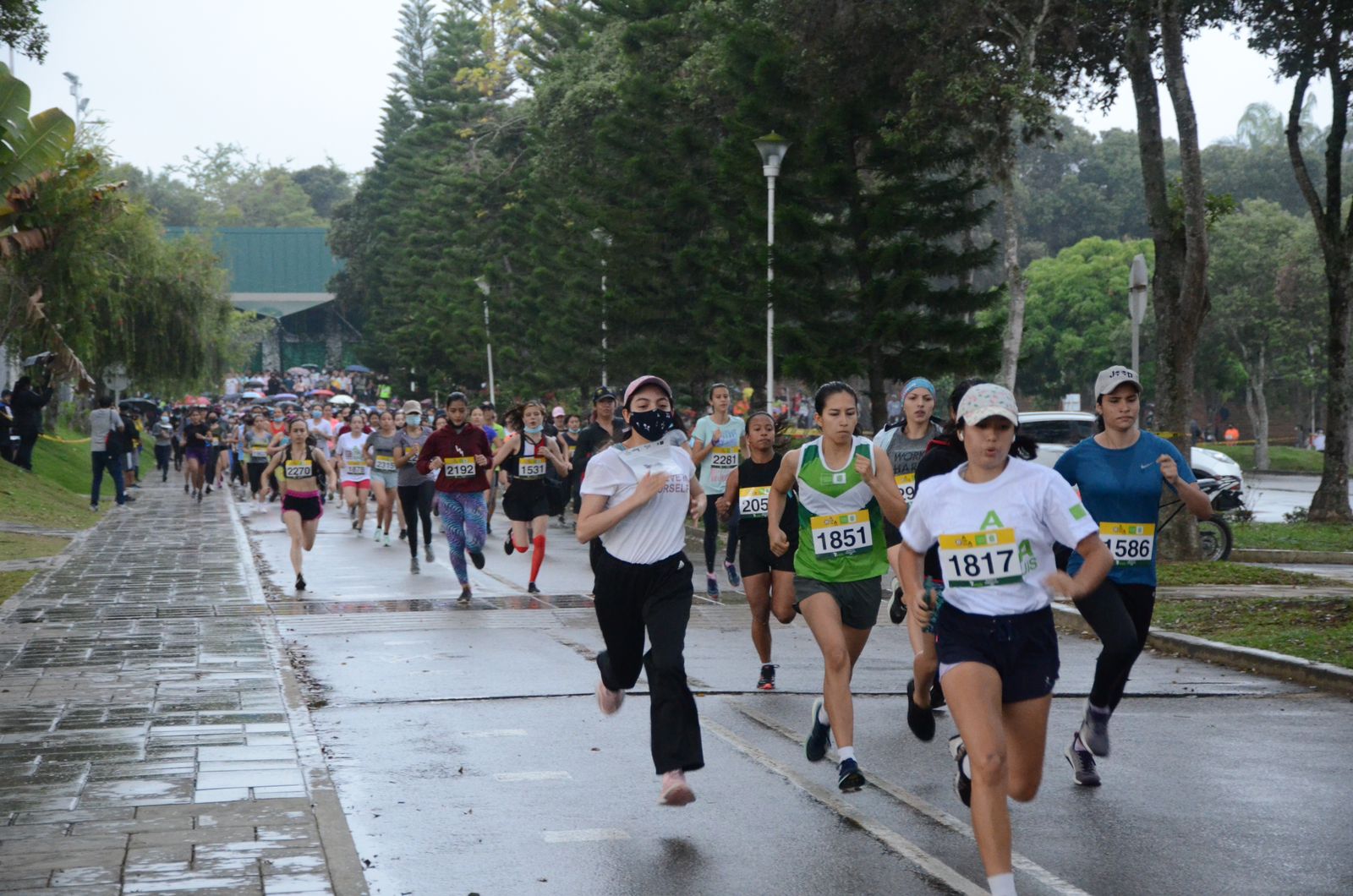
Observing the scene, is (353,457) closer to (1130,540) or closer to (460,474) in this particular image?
(460,474)

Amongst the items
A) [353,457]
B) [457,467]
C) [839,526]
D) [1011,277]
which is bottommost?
[353,457]

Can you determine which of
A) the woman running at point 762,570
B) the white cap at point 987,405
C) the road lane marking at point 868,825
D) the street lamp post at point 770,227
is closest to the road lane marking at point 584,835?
the road lane marking at point 868,825

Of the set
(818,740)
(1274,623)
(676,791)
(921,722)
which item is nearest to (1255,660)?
(1274,623)

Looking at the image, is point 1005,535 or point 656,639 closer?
point 1005,535

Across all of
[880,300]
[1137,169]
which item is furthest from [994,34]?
[1137,169]

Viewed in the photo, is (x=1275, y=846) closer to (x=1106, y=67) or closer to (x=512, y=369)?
(x=1106, y=67)

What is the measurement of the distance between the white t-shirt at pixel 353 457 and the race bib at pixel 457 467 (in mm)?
7806

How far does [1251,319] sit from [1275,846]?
50605 mm

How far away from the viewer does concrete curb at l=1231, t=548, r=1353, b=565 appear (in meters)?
20.5

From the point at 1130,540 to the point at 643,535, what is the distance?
2206 millimetres

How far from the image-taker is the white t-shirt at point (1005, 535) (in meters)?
5.41

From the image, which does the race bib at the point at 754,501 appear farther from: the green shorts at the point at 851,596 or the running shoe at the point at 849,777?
the running shoe at the point at 849,777

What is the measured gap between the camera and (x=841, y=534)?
7539mm

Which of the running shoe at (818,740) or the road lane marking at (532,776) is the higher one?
the running shoe at (818,740)
